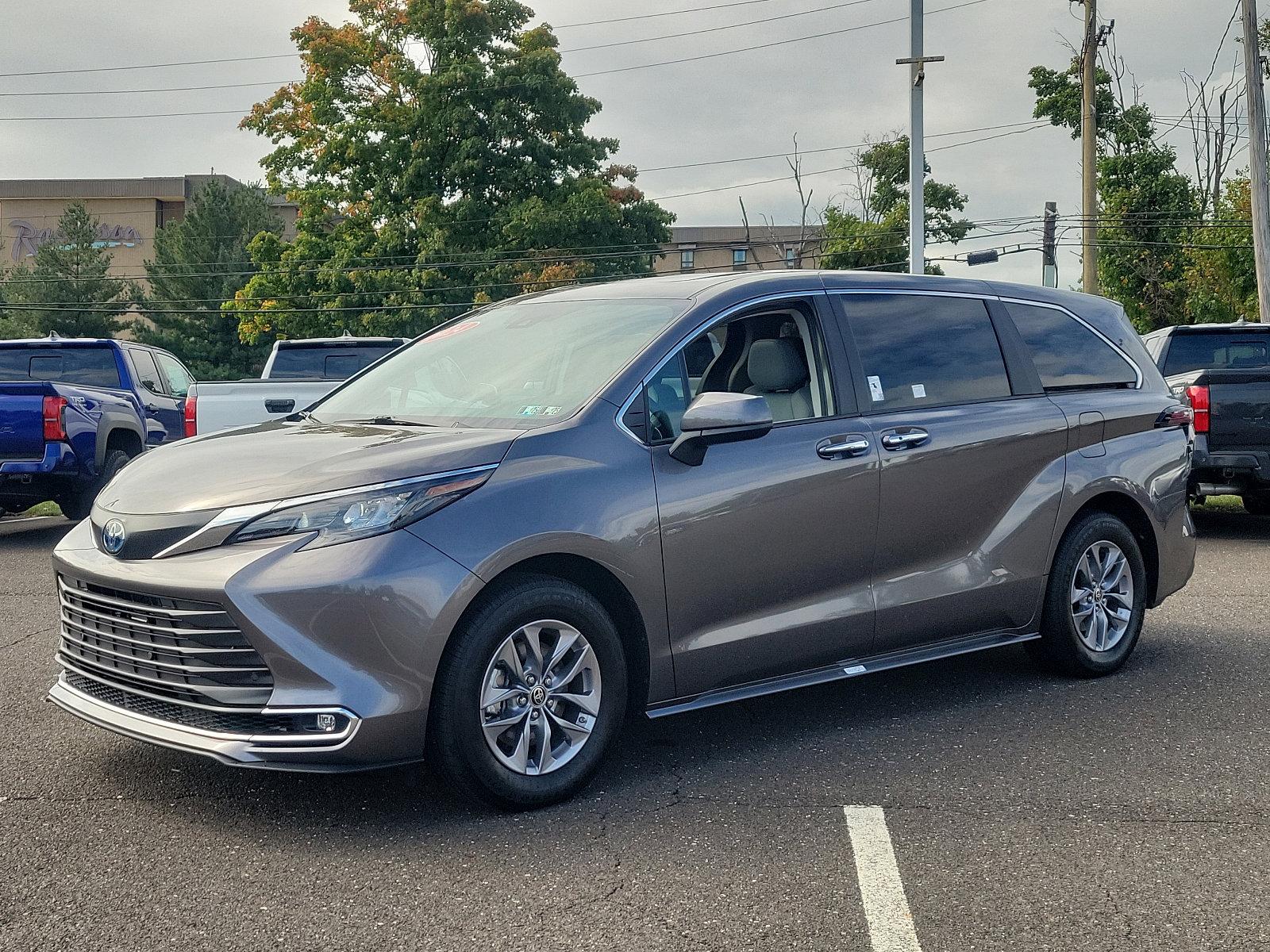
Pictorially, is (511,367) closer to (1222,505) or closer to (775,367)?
(775,367)

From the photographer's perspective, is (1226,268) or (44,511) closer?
(44,511)

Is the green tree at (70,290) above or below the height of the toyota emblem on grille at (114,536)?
above

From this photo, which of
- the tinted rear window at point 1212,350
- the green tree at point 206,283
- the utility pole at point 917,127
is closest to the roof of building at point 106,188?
the green tree at point 206,283

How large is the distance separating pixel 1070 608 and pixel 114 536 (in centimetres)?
407

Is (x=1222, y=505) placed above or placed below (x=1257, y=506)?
below

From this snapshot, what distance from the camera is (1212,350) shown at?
43.9 feet

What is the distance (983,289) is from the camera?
632 cm

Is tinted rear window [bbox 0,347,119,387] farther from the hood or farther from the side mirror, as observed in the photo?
the side mirror

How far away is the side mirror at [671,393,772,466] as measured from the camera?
4.74 metres

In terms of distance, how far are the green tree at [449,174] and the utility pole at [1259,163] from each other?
71.6 feet

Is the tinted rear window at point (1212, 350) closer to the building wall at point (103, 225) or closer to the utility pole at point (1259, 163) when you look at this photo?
the utility pole at point (1259, 163)

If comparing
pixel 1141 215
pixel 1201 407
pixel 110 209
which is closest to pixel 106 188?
pixel 110 209

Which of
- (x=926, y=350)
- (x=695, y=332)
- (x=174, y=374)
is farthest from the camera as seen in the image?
(x=174, y=374)

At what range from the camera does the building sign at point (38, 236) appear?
292 feet
